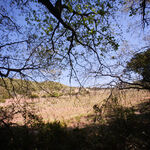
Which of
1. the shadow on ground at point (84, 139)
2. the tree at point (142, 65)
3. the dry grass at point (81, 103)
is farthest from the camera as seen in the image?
the tree at point (142, 65)

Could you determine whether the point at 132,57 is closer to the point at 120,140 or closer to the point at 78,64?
the point at 78,64

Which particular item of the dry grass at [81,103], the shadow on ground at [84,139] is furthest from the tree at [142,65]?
the shadow on ground at [84,139]

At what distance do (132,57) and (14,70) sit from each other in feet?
18.6

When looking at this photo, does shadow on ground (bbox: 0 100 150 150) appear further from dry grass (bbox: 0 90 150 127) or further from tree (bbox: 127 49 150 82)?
tree (bbox: 127 49 150 82)

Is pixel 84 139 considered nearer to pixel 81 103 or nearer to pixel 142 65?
pixel 81 103

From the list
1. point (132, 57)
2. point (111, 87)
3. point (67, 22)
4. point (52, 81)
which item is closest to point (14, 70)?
point (52, 81)

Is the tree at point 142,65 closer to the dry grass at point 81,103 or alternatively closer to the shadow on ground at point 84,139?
the dry grass at point 81,103

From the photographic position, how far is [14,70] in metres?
3.96

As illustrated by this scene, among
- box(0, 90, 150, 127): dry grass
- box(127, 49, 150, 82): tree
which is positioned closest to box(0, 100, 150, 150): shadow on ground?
box(0, 90, 150, 127): dry grass

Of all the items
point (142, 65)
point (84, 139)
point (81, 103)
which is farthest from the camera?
point (142, 65)

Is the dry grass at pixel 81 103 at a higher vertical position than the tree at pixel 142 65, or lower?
lower

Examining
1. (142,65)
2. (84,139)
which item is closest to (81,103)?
(84,139)

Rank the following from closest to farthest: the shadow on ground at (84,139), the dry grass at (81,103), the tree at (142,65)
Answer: the shadow on ground at (84,139)
the dry grass at (81,103)
the tree at (142,65)

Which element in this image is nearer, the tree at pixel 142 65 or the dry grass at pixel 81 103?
the dry grass at pixel 81 103
